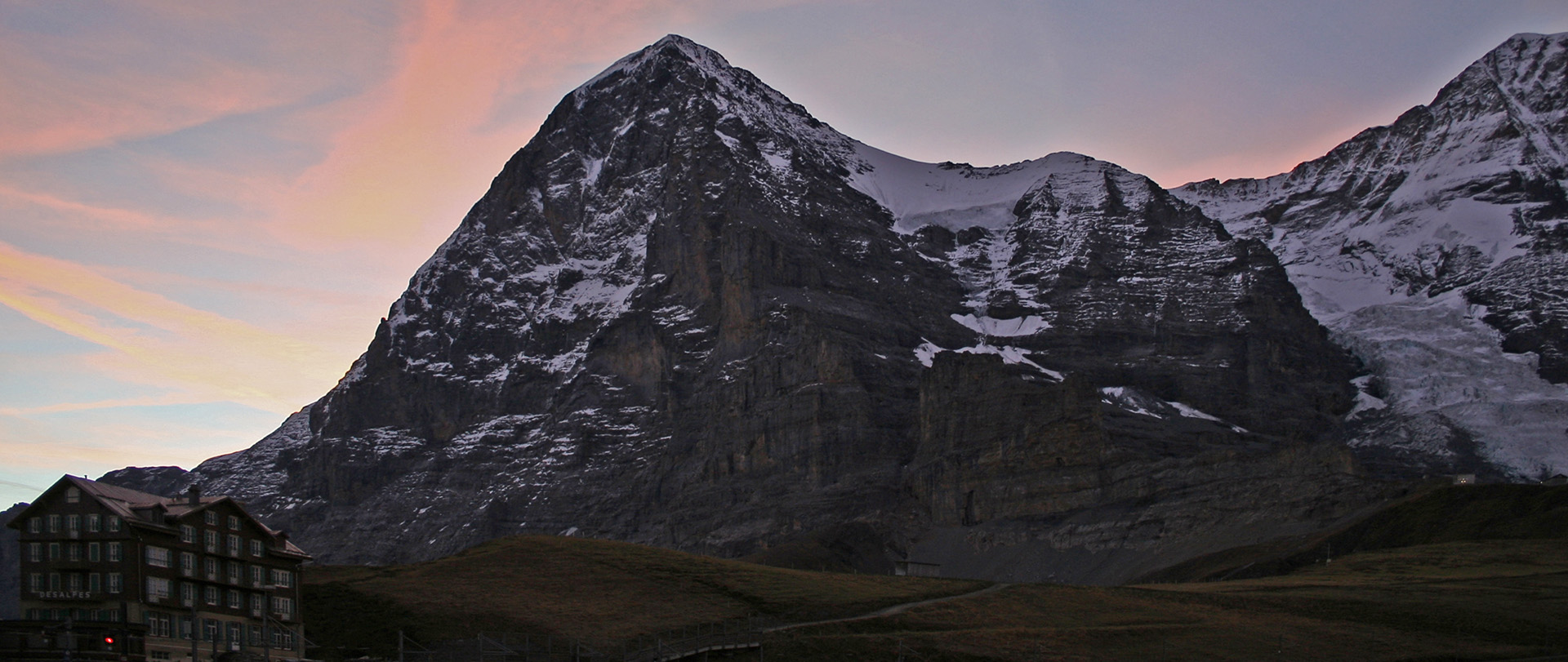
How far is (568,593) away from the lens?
127812mm

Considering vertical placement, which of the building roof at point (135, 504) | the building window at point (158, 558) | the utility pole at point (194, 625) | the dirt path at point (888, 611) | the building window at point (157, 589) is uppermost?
the building roof at point (135, 504)

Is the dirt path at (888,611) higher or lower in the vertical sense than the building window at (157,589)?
lower

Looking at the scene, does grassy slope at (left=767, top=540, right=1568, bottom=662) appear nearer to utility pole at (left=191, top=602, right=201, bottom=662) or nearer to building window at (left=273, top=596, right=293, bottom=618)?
building window at (left=273, top=596, right=293, bottom=618)

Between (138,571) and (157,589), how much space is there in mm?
1658

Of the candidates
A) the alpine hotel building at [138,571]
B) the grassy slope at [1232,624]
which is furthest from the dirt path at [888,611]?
the alpine hotel building at [138,571]

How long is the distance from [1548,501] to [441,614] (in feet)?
422

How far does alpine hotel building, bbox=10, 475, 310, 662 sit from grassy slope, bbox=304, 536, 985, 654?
1050 cm

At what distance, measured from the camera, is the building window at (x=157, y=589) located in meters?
93.9

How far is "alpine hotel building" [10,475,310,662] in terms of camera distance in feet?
304

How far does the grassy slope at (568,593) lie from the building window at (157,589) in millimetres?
14422

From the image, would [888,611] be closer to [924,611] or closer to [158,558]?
[924,611]

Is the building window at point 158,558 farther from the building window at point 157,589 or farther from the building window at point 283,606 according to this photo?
the building window at point 283,606

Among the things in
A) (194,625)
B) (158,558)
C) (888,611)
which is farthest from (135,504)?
(888,611)

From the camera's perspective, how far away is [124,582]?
9294 cm
